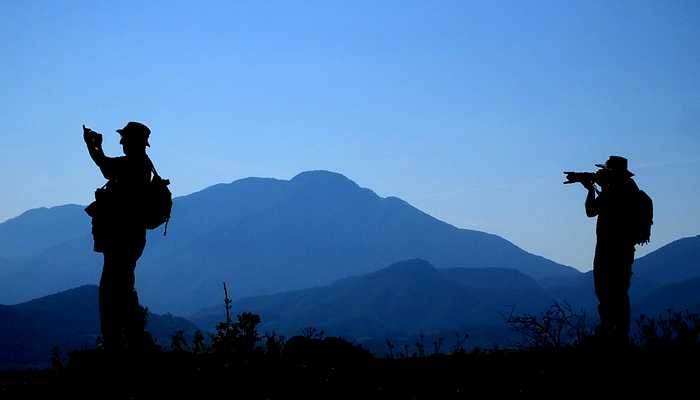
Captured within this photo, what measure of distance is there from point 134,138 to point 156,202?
779 mm

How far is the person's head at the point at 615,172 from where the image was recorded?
10484 millimetres

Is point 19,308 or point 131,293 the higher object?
point 19,308

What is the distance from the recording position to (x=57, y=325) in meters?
139

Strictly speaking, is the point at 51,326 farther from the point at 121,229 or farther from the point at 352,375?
the point at 352,375

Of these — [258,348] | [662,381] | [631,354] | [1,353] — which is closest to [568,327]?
[631,354]

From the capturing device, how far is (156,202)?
880 cm

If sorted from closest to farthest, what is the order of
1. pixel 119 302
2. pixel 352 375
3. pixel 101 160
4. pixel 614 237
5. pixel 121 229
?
pixel 352 375 → pixel 119 302 → pixel 121 229 → pixel 101 160 → pixel 614 237

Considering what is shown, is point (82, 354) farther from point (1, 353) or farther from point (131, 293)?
point (1, 353)

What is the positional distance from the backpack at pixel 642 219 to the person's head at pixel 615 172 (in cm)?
31

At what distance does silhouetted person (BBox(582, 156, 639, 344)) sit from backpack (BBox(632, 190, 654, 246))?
0.03m

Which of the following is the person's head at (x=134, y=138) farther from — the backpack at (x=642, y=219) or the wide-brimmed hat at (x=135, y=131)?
the backpack at (x=642, y=219)

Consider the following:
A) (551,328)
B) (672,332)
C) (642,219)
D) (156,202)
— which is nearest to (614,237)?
(642,219)

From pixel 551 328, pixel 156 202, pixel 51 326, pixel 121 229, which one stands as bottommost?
pixel 551 328

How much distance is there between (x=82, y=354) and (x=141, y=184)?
6.54 ft
